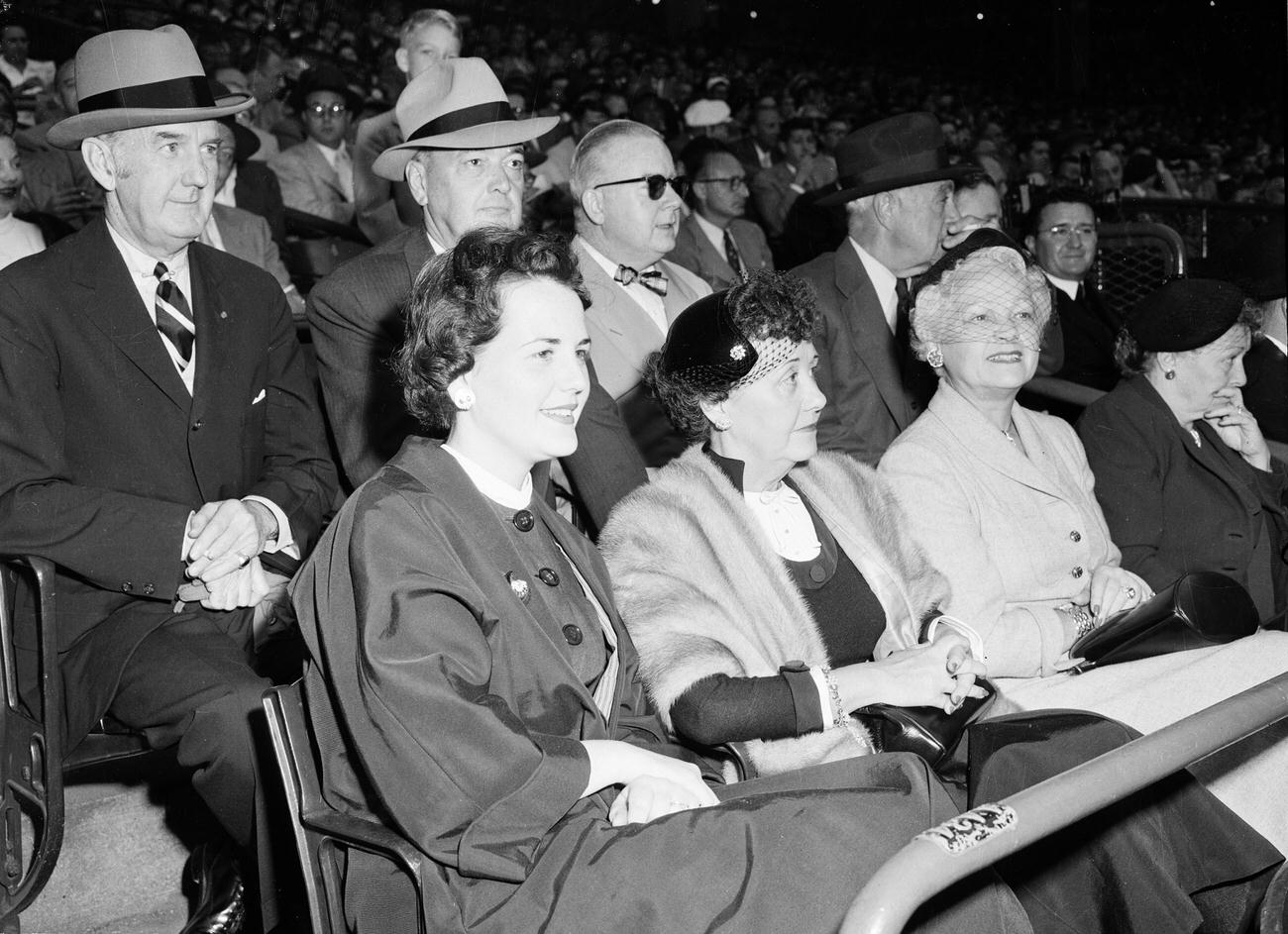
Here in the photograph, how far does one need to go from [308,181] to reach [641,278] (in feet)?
10.1

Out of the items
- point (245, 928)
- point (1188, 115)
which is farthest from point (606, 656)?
point (1188, 115)

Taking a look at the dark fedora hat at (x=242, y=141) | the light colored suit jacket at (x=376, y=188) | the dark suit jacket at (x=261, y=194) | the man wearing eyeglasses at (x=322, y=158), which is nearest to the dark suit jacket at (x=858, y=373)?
the light colored suit jacket at (x=376, y=188)

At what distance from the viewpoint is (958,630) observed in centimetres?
284

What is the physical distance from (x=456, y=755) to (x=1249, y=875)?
164 cm

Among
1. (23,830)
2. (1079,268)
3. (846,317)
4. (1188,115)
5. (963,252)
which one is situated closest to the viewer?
(23,830)

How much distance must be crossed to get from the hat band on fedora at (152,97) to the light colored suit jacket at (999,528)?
189cm

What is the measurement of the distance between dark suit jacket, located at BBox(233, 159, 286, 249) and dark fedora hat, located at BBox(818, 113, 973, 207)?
2.44m

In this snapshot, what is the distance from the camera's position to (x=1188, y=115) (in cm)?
1922

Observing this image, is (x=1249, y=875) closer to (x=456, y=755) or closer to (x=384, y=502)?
(x=456, y=755)

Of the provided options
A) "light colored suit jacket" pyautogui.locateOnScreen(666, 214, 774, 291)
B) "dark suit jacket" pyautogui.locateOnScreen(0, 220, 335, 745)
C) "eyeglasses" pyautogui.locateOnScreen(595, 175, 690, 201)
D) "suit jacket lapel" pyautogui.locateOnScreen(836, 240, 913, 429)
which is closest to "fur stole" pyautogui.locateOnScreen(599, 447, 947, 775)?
"dark suit jacket" pyautogui.locateOnScreen(0, 220, 335, 745)

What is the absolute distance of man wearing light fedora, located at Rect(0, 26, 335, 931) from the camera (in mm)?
2773

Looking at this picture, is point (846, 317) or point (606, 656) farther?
point (846, 317)

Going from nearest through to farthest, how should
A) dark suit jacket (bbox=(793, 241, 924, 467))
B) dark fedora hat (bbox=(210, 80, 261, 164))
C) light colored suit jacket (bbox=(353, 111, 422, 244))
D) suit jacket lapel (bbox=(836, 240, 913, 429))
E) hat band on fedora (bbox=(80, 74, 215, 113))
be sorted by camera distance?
hat band on fedora (bbox=(80, 74, 215, 113))
dark suit jacket (bbox=(793, 241, 924, 467))
suit jacket lapel (bbox=(836, 240, 913, 429))
light colored suit jacket (bbox=(353, 111, 422, 244))
dark fedora hat (bbox=(210, 80, 261, 164))

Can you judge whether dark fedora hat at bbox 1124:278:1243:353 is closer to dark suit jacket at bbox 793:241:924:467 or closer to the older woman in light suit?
the older woman in light suit
